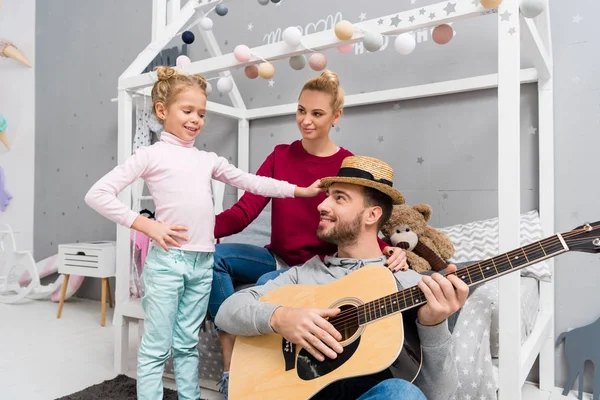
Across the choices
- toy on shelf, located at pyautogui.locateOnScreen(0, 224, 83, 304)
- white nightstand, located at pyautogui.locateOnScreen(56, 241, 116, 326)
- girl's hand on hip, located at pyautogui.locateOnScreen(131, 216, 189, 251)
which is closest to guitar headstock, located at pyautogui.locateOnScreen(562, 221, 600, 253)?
Answer: girl's hand on hip, located at pyautogui.locateOnScreen(131, 216, 189, 251)

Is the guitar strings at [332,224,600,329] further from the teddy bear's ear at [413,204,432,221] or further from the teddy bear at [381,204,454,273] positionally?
the teddy bear's ear at [413,204,432,221]

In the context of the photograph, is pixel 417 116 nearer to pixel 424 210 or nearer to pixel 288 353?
pixel 424 210

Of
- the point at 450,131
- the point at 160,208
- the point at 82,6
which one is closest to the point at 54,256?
the point at 82,6

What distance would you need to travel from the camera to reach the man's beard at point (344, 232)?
44.2 inches

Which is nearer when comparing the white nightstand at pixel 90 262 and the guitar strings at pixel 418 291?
the guitar strings at pixel 418 291

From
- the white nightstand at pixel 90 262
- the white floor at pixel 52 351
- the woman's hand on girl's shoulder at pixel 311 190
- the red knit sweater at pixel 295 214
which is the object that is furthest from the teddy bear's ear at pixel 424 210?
the white nightstand at pixel 90 262

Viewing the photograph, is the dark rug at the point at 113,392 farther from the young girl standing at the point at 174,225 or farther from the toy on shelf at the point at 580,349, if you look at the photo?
the toy on shelf at the point at 580,349

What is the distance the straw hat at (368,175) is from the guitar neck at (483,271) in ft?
1.05

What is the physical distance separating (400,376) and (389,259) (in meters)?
0.30

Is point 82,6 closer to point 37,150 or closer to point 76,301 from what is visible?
point 37,150

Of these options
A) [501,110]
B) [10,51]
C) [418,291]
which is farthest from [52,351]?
[10,51]

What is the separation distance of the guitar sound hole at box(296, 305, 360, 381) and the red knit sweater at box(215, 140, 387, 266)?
50cm

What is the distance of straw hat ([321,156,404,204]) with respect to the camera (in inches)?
43.4

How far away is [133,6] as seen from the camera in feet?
9.28
